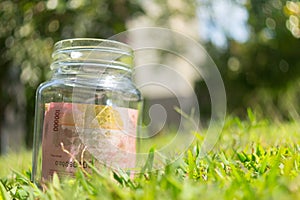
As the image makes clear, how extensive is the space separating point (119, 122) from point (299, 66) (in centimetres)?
481

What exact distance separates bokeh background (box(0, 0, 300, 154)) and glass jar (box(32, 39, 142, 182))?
0.85m

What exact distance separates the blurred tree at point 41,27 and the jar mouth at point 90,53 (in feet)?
3.38

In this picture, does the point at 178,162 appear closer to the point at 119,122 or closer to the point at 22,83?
the point at 119,122

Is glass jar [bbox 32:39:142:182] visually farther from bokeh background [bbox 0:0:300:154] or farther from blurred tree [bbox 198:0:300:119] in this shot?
blurred tree [bbox 198:0:300:119]

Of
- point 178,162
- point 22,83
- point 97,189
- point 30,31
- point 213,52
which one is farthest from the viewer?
point 213,52

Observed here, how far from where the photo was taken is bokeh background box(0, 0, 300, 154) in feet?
8.73

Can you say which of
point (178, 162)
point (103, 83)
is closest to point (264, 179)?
point (178, 162)

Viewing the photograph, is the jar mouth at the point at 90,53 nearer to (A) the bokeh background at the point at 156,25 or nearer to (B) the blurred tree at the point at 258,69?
(A) the bokeh background at the point at 156,25

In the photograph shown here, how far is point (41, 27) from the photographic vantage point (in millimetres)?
2850

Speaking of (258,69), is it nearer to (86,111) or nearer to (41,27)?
(41,27)

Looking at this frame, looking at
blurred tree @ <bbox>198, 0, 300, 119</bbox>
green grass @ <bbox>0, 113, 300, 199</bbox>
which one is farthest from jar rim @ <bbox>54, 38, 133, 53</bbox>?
blurred tree @ <bbox>198, 0, 300, 119</bbox>

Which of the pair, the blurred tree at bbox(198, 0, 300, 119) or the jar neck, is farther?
the blurred tree at bbox(198, 0, 300, 119)

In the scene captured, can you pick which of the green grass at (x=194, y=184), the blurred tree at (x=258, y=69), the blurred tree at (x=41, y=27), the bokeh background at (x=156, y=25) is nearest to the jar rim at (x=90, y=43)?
the green grass at (x=194, y=184)

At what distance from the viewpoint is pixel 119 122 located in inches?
46.0
